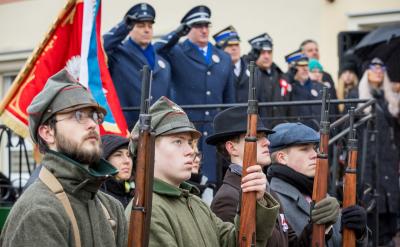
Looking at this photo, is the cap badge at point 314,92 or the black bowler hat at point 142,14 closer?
the black bowler hat at point 142,14

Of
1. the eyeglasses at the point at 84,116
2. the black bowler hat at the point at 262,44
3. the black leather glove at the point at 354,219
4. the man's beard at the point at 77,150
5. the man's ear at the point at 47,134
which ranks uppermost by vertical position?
the black bowler hat at the point at 262,44

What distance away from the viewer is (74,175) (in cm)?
461

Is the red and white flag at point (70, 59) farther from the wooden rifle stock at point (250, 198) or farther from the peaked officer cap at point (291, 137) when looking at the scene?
the wooden rifle stock at point (250, 198)

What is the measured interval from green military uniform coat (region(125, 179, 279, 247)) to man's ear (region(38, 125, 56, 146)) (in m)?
0.68

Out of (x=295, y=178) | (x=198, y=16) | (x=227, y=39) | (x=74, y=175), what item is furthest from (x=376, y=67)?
(x=74, y=175)

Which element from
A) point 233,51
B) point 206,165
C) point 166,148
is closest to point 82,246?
point 166,148

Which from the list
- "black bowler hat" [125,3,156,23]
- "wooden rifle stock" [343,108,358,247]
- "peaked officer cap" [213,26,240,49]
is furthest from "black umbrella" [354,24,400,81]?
"wooden rifle stock" [343,108,358,247]

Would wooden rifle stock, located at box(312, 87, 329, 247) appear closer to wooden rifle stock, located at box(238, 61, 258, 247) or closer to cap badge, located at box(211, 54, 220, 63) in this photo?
wooden rifle stock, located at box(238, 61, 258, 247)

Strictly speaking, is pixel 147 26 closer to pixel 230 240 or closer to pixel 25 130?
pixel 25 130

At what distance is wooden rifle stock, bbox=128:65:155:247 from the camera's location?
473 cm

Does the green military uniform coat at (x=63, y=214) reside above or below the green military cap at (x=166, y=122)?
below

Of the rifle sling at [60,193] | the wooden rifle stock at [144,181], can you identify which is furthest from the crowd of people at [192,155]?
the wooden rifle stock at [144,181]

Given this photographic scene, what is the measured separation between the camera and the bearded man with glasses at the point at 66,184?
4.43 metres

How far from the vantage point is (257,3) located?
14.9 metres
